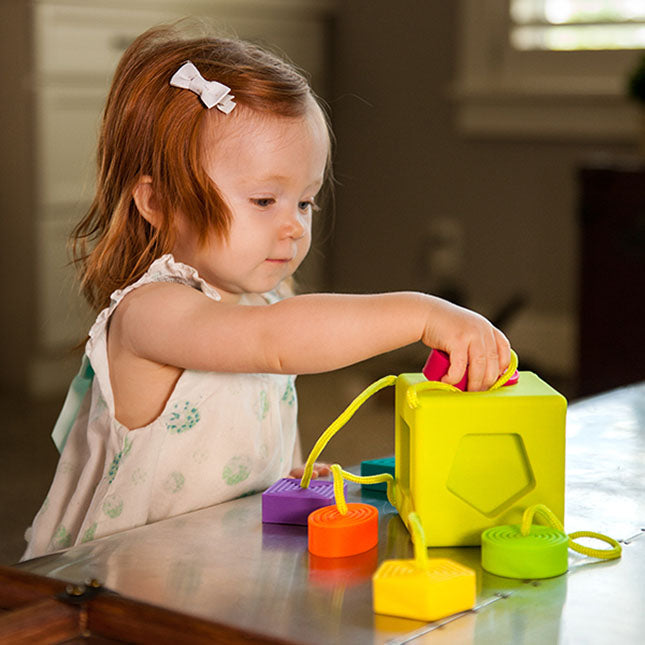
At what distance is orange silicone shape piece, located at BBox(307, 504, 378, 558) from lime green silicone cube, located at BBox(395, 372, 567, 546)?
4 centimetres

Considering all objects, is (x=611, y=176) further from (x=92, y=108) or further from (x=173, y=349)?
(x=173, y=349)

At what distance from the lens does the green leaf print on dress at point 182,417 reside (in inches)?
39.2

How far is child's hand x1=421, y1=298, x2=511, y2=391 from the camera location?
0.75 metres

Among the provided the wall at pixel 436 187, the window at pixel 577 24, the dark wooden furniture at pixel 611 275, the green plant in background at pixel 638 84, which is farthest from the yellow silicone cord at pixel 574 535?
the window at pixel 577 24

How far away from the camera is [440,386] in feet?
2.40

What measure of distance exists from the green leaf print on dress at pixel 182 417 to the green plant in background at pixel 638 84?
2.15 m

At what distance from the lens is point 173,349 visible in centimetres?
90

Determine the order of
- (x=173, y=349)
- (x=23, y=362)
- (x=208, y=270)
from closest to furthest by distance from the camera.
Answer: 1. (x=173, y=349)
2. (x=208, y=270)
3. (x=23, y=362)

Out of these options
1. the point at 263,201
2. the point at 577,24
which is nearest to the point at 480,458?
the point at 263,201

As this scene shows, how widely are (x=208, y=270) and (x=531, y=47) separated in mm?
2643

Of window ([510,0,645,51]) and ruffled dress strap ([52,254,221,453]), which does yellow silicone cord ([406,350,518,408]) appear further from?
window ([510,0,645,51])

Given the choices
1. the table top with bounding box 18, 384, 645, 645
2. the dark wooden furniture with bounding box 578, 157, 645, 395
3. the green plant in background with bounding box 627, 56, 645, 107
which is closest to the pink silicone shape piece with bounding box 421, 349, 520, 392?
the table top with bounding box 18, 384, 645, 645

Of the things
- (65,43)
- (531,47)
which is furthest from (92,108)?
(531,47)

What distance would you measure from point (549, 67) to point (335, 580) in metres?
2.98
